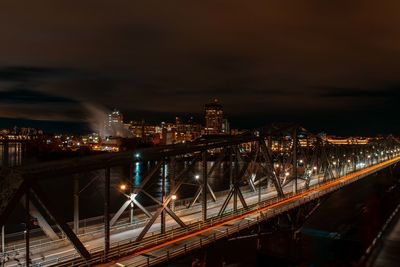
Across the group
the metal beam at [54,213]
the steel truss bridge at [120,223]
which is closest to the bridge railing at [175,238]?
the steel truss bridge at [120,223]

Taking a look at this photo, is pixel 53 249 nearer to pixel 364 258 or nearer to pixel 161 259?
pixel 161 259

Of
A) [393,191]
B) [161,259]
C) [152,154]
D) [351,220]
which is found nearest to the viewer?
[161,259]

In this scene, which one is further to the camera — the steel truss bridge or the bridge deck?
the bridge deck

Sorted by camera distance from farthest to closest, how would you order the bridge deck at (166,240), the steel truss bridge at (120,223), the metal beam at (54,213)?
1. the bridge deck at (166,240)
2. the steel truss bridge at (120,223)
3. the metal beam at (54,213)

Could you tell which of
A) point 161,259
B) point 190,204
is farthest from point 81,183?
point 161,259

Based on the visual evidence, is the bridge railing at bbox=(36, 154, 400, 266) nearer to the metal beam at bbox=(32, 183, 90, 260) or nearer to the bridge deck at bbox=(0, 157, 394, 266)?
the bridge deck at bbox=(0, 157, 394, 266)

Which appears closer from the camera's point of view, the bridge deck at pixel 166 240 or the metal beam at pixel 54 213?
the metal beam at pixel 54 213

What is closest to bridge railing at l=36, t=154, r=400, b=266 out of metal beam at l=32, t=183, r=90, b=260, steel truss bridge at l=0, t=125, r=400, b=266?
steel truss bridge at l=0, t=125, r=400, b=266

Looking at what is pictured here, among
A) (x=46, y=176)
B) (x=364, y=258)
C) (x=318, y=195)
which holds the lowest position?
(x=364, y=258)

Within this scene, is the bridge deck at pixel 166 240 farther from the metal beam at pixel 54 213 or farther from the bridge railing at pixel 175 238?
the metal beam at pixel 54 213

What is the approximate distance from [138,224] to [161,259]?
832cm

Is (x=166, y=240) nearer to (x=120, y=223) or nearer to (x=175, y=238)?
(x=175, y=238)

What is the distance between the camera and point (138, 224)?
30.0 m

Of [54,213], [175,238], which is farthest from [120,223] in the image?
[54,213]
